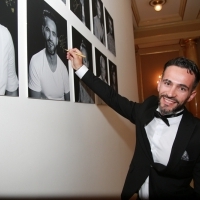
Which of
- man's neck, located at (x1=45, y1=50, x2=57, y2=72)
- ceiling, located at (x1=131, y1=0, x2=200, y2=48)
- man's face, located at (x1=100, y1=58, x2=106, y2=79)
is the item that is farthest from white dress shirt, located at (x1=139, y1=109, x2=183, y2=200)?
ceiling, located at (x1=131, y1=0, x2=200, y2=48)

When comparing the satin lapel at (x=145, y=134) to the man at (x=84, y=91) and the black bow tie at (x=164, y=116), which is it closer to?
the black bow tie at (x=164, y=116)

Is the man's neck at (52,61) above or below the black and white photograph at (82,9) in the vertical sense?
below

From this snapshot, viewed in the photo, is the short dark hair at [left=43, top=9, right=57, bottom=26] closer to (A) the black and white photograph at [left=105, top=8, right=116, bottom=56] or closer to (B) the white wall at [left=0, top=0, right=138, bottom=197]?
(B) the white wall at [left=0, top=0, right=138, bottom=197]

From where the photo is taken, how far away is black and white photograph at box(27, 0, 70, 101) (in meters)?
0.90

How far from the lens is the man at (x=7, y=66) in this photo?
73cm

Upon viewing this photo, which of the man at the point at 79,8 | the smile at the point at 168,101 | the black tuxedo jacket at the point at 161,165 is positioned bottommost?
the black tuxedo jacket at the point at 161,165

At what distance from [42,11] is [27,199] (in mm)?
757

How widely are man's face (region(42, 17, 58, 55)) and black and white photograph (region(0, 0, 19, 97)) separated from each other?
0.21 m

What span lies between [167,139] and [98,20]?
1.01 metres

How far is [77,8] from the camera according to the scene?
1.37m

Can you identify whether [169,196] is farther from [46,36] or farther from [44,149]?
[46,36]

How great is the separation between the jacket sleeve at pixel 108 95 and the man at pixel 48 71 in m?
0.20

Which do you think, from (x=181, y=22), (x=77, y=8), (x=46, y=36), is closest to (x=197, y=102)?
(x=181, y=22)

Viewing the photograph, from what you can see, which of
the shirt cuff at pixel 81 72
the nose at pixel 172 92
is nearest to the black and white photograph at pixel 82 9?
the shirt cuff at pixel 81 72
